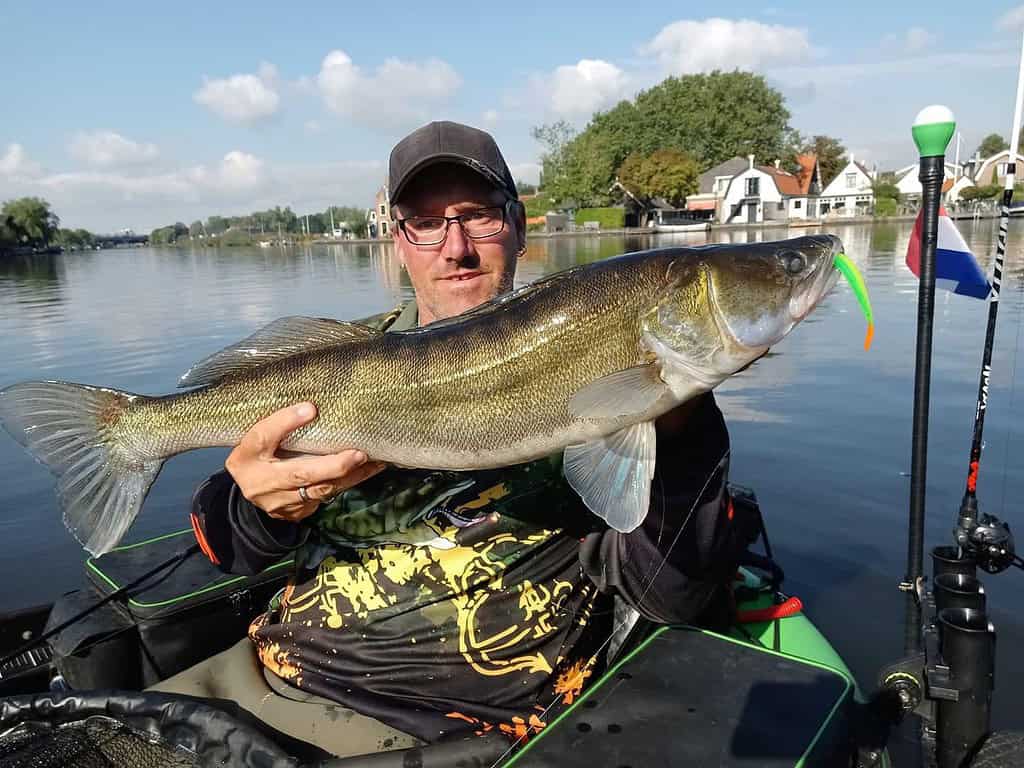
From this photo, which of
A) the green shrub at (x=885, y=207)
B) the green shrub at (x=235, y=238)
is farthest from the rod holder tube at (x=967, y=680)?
the green shrub at (x=235, y=238)

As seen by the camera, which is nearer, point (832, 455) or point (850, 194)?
point (832, 455)

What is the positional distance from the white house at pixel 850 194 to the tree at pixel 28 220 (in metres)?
102

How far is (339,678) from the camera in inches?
105

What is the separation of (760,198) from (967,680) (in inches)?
3160

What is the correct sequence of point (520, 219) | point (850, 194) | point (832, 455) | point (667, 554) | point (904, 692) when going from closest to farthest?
point (667, 554) → point (904, 692) → point (520, 219) → point (832, 455) → point (850, 194)

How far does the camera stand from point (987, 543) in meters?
3.18

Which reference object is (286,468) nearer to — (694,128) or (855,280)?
(855,280)

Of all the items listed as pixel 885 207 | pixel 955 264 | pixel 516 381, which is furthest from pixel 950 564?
pixel 885 207

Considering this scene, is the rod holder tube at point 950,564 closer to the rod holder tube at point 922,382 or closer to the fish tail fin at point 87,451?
the rod holder tube at point 922,382

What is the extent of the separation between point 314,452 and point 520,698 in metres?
1.16

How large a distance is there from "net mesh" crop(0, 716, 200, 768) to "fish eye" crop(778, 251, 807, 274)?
2.52 meters

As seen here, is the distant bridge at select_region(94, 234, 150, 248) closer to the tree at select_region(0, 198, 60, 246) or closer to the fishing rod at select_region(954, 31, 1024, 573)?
the tree at select_region(0, 198, 60, 246)

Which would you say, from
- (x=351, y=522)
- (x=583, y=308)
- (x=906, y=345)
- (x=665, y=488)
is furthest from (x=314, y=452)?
(x=906, y=345)

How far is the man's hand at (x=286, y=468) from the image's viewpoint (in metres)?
2.39
